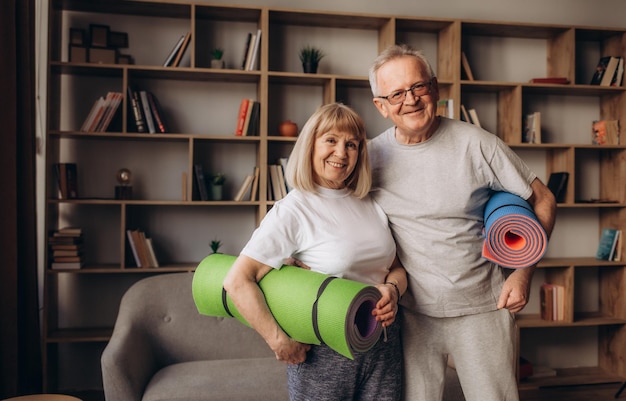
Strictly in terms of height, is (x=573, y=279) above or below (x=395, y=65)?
below

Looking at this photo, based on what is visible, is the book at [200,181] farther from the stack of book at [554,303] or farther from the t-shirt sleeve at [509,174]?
the stack of book at [554,303]

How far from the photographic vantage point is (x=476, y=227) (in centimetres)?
170

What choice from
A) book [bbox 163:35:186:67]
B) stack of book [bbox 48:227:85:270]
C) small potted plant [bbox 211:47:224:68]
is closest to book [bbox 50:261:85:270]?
stack of book [bbox 48:227:85:270]

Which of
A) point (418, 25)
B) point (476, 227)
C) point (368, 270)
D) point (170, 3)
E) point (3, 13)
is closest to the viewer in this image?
point (368, 270)

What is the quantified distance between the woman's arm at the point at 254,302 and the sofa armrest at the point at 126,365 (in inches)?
47.9

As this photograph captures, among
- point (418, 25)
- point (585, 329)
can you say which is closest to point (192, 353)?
point (418, 25)

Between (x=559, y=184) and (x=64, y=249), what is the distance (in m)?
3.28

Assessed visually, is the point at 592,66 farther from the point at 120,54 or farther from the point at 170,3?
the point at 120,54

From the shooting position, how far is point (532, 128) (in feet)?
12.8

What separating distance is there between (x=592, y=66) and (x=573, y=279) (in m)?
1.63

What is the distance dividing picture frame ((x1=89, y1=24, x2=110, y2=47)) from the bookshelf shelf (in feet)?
0.45

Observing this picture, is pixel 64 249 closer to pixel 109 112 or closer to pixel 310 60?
pixel 109 112

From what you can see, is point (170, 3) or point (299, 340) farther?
point (170, 3)

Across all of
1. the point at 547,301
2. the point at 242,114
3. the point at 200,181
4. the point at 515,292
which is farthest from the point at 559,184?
the point at 515,292
